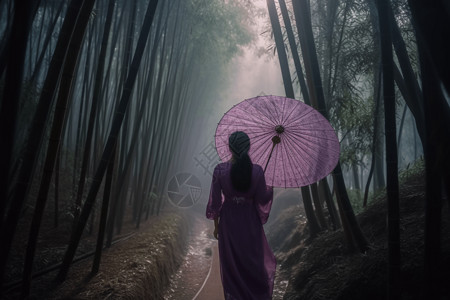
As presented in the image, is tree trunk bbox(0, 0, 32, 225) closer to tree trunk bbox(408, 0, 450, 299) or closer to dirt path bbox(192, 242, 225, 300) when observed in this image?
tree trunk bbox(408, 0, 450, 299)

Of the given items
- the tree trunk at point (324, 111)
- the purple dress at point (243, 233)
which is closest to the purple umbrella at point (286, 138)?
the purple dress at point (243, 233)

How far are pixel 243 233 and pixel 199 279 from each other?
197 centimetres

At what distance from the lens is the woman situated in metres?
1.75

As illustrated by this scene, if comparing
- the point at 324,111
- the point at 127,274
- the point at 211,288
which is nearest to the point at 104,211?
the point at 127,274

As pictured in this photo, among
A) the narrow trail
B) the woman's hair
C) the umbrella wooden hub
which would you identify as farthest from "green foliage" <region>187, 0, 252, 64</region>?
the narrow trail

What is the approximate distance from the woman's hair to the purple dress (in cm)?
6

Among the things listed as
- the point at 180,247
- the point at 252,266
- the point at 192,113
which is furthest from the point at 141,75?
the point at 192,113

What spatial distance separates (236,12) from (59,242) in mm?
4536

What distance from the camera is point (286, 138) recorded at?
2.04m

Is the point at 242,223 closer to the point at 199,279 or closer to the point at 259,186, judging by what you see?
the point at 259,186

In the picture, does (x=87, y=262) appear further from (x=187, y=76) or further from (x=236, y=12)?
(x=236, y=12)

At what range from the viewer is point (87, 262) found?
2.54m

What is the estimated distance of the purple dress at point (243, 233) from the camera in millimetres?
1771

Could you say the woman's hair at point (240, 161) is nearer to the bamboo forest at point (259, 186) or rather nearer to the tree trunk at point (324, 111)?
the bamboo forest at point (259, 186)
